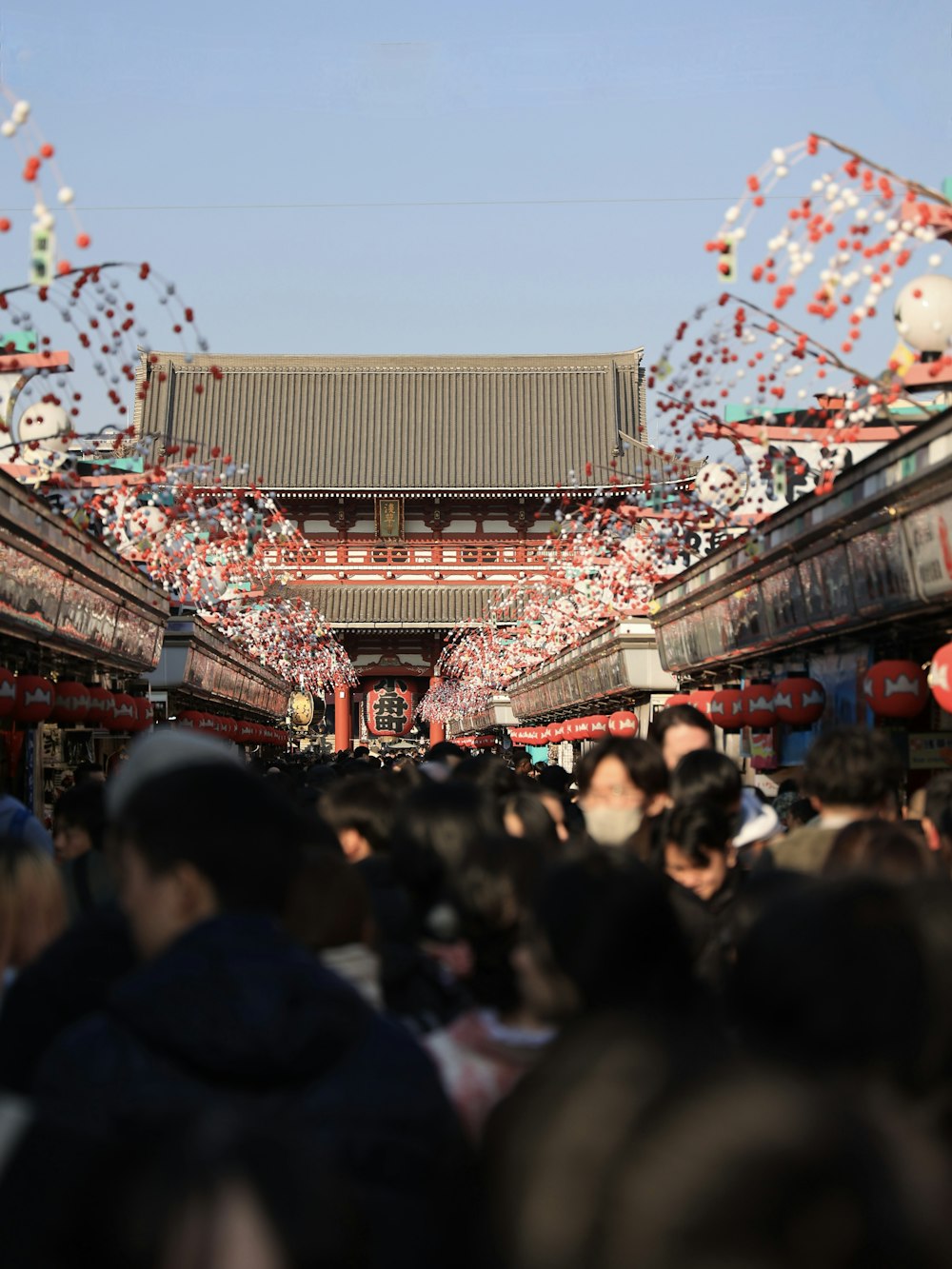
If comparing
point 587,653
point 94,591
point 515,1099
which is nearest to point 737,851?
point 515,1099

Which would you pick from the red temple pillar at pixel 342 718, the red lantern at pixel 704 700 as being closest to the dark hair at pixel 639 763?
the red lantern at pixel 704 700

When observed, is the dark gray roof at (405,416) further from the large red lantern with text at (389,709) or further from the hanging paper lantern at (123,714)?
the hanging paper lantern at (123,714)

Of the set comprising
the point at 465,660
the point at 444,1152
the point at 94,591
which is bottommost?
the point at 444,1152

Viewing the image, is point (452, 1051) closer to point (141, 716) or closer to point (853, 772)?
point (853, 772)

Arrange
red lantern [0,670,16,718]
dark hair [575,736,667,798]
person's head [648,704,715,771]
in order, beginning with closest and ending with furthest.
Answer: dark hair [575,736,667,798]
person's head [648,704,715,771]
red lantern [0,670,16,718]

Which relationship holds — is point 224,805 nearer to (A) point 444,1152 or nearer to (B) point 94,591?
(A) point 444,1152

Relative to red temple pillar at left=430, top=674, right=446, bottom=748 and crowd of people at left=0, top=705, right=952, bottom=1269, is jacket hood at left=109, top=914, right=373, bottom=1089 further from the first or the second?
red temple pillar at left=430, top=674, right=446, bottom=748

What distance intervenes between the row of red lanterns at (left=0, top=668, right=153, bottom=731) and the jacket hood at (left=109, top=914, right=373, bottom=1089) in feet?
31.4

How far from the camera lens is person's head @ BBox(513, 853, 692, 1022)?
2.93m

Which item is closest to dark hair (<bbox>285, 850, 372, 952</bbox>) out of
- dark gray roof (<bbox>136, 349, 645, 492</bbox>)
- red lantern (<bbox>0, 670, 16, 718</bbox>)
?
red lantern (<bbox>0, 670, 16, 718</bbox>)

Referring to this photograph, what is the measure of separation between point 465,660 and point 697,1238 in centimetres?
4220

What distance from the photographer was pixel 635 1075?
1.73 metres

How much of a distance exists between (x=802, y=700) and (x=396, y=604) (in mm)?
35002

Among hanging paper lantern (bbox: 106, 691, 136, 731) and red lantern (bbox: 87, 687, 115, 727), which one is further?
hanging paper lantern (bbox: 106, 691, 136, 731)
